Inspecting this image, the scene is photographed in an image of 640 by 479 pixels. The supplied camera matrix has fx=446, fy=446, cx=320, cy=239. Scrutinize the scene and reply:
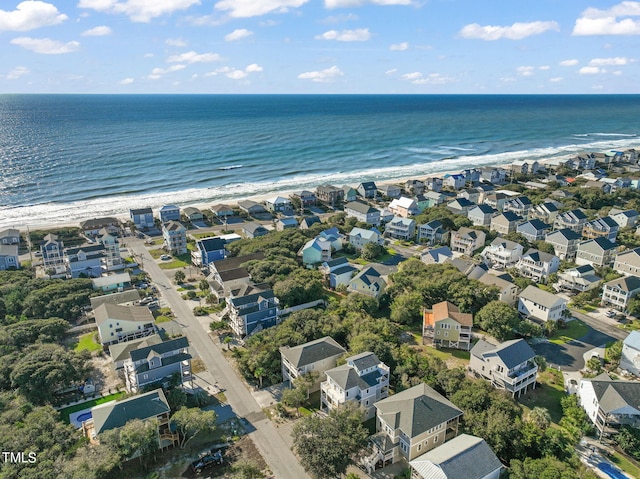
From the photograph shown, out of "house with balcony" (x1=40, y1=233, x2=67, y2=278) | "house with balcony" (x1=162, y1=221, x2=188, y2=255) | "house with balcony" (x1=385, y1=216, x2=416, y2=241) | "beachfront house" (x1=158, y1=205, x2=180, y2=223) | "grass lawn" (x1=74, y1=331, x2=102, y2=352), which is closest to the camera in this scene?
"grass lawn" (x1=74, y1=331, x2=102, y2=352)

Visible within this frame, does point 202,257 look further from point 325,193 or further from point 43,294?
point 325,193

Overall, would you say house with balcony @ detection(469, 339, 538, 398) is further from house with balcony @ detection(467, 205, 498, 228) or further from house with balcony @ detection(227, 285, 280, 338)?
house with balcony @ detection(467, 205, 498, 228)

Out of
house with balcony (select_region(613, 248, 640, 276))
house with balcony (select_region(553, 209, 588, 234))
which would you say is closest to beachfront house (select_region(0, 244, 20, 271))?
house with balcony (select_region(613, 248, 640, 276))

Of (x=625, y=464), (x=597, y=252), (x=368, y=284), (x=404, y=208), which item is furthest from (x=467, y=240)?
(x=625, y=464)

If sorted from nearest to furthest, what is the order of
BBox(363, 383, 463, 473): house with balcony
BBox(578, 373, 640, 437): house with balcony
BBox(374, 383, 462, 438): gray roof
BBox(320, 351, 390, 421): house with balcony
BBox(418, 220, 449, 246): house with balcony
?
BBox(363, 383, 463, 473): house with balcony → BBox(374, 383, 462, 438): gray roof → BBox(578, 373, 640, 437): house with balcony → BBox(320, 351, 390, 421): house with balcony → BBox(418, 220, 449, 246): house with balcony

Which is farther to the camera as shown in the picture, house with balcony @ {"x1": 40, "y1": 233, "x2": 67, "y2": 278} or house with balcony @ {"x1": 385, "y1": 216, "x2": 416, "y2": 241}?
house with balcony @ {"x1": 385, "y1": 216, "x2": 416, "y2": 241}

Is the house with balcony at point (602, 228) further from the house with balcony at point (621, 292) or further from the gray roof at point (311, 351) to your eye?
the gray roof at point (311, 351)
